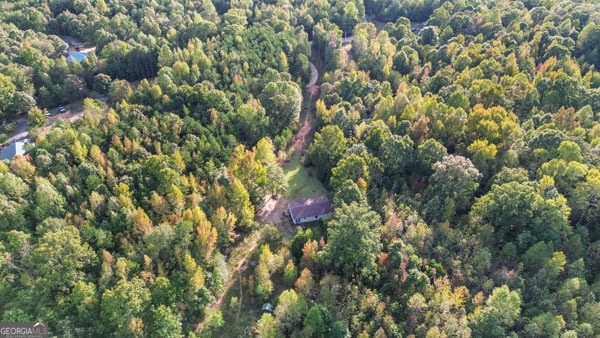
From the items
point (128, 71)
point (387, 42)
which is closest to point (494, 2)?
point (387, 42)

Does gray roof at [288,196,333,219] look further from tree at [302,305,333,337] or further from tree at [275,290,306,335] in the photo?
tree at [302,305,333,337]

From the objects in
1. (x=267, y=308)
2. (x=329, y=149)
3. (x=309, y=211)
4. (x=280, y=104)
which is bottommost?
(x=267, y=308)

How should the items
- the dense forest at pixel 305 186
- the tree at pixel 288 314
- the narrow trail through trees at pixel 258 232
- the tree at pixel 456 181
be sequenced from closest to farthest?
1. the tree at pixel 288 314
2. the dense forest at pixel 305 186
3. the narrow trail through trees at pixel 258 232
4. the tree at pixel 456 181

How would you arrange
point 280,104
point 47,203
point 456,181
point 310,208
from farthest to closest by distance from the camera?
point 280,104 → point 310,208 → point 456,181 → point 47,203

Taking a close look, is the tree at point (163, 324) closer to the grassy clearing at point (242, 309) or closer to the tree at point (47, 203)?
the grassy clearing at point (242, 309)

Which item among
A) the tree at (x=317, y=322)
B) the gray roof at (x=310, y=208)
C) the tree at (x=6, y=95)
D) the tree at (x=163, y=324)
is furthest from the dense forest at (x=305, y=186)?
the gray roof at (x=310, y=208)

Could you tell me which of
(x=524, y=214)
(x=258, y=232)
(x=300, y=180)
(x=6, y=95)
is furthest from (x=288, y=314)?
(x=6, y=95)

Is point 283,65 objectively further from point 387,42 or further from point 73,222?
point 73,222

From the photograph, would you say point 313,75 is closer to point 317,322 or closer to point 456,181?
point 456,181
